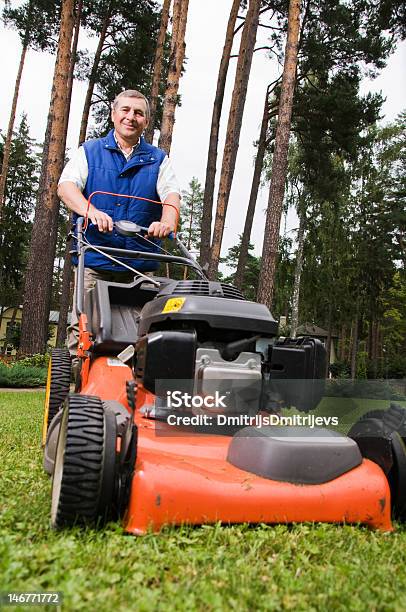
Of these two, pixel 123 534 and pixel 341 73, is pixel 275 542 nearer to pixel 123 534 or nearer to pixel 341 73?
pixel 123 534

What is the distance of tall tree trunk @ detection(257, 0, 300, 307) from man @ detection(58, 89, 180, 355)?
6.99 meters

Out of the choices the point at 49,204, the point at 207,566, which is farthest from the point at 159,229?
the point at 49,204

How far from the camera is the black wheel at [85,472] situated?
77.8 inches

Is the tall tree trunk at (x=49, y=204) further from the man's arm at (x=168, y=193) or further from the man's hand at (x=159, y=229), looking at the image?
the man's hand at (x=159, y=229)

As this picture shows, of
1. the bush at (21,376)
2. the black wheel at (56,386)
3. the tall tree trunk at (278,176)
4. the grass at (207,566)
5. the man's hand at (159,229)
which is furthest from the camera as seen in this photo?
the bush at (21,376)

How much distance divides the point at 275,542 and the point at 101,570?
0.60 m

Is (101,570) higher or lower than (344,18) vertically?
lower

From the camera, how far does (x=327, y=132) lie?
18.5 meters

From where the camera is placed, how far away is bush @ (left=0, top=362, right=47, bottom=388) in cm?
1152

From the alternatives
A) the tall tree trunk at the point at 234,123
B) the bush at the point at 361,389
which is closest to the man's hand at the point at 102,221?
the bush at the point at 361,389

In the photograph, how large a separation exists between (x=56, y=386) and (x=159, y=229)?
1.17 metres

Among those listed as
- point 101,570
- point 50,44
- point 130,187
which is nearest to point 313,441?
point 101,570

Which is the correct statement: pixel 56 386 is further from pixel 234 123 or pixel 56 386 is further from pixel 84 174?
pixel 234 123

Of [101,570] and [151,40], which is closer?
[101,570]
